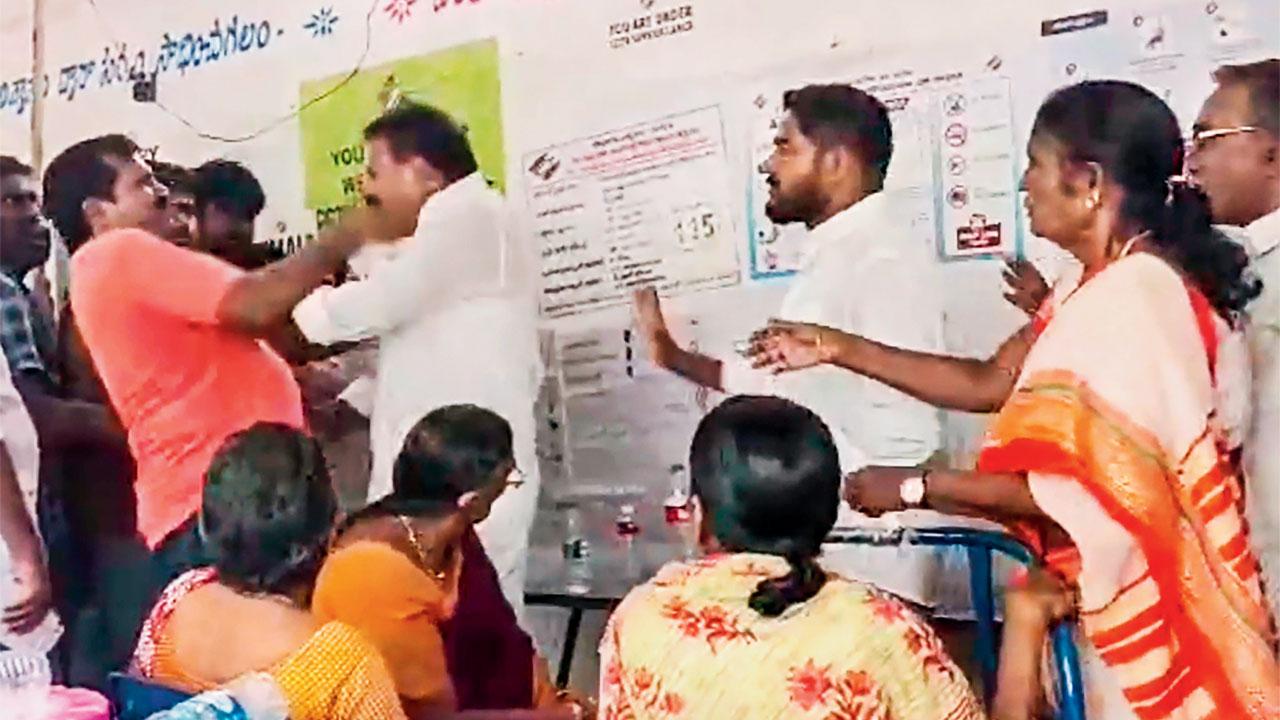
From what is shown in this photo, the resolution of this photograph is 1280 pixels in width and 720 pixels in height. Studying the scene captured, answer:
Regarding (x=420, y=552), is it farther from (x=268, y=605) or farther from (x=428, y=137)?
(x=428, y=137)

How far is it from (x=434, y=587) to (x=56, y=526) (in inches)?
28.1

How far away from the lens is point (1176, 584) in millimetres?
1513

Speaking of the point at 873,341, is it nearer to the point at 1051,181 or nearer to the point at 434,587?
the point at 1051,181

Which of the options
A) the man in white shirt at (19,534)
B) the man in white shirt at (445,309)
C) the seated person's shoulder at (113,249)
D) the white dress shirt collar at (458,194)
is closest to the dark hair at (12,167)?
the seated person's shoulder at (113,249)

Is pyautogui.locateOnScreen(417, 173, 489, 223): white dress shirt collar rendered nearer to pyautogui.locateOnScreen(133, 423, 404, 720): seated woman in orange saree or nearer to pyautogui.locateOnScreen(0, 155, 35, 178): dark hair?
pyautogui.locateOnScreen(133, 423, 404, 720): seated woman in orange saree

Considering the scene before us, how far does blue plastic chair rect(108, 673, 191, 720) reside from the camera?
192 cm

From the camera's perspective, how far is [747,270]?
180 cm

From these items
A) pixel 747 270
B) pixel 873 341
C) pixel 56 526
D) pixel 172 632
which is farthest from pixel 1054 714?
pixel 56 526

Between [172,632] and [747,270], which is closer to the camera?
[747,270]

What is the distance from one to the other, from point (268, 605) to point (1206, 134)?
107cm

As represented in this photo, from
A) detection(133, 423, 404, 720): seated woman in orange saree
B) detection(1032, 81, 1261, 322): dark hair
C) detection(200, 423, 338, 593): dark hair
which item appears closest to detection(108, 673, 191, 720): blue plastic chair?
detection(133, 423, 404, 720): seated woman in orange saree

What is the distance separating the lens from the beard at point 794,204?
175 centimetres

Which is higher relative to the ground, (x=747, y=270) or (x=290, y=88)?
(x=290, y=88)

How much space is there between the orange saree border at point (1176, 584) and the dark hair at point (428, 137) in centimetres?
80
